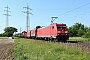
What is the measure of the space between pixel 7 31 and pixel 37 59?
136m

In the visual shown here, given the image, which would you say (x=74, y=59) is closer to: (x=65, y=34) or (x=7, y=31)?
(x=65, y=34)

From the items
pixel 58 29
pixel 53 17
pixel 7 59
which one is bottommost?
pixel 7 59

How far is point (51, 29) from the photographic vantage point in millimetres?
40062

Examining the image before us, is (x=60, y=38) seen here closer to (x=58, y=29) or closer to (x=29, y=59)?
(x=58, y=29)

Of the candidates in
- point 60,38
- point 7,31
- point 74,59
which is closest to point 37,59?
point 74,59

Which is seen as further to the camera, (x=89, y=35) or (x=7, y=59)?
(x=89, y=35)

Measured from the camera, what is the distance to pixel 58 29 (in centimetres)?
3631

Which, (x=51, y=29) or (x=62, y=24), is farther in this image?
(x=51, y=29)

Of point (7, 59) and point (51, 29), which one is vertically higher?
point (51, 29)

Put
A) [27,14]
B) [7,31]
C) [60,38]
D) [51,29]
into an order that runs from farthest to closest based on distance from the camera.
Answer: [7,31] < [27,14] < [51,29] < [60,38]

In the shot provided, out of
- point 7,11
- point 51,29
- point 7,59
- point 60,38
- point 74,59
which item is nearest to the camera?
point 74,59

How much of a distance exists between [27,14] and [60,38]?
113 feet

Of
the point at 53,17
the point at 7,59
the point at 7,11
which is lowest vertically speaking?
the point at 7,59

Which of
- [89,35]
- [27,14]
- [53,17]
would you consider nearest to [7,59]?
[53,17]
